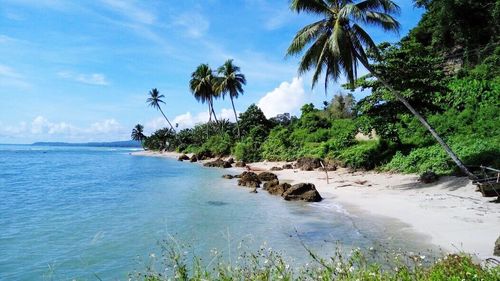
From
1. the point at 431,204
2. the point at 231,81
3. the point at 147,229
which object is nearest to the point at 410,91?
the point at 431,204

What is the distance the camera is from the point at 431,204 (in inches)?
576

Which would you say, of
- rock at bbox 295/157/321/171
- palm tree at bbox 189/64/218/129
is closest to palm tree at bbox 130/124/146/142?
palm tree at bbox 189/64/218/129

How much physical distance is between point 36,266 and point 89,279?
2159 millimetres

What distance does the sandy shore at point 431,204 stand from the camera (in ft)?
33.8

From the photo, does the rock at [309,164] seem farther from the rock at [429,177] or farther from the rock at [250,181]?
the rock at [429,177]

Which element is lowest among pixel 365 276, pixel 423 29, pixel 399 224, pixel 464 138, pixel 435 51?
pixel 399 224

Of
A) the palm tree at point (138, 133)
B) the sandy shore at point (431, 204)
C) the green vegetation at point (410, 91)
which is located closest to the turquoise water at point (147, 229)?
the sandy shore at point (431, 204)

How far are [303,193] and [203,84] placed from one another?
4717 cm

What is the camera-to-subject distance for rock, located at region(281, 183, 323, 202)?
18375mm

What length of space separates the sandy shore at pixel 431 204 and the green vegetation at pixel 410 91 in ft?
4.37

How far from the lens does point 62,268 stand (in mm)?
10133

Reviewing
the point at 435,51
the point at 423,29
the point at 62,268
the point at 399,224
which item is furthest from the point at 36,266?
the point at 423,29

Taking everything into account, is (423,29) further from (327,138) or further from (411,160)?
(411,160)

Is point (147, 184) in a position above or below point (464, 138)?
below
